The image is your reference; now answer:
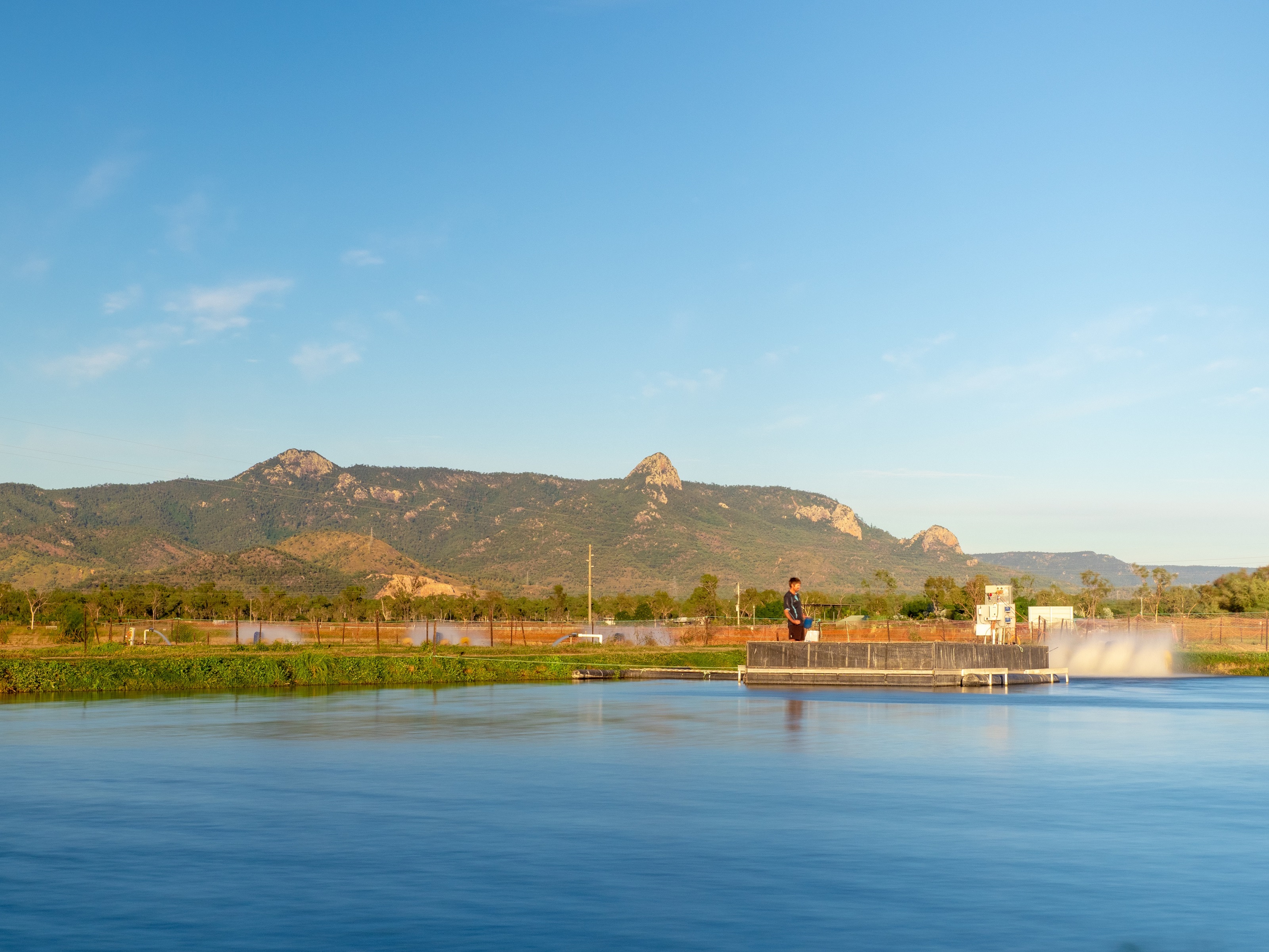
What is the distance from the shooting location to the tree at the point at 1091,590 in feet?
420

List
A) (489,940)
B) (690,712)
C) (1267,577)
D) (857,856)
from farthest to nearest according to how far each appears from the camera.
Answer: (1267,577)
(690,712)
(857,856)
(489,940)

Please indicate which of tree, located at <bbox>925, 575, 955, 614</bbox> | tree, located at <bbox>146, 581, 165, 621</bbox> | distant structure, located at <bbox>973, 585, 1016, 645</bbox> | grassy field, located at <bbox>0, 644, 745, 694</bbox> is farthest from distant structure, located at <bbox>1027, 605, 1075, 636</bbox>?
tree, located at <bbox>146, 581, 165, 621</bbox>

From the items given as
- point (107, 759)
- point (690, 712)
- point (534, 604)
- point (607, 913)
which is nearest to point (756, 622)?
point (534, 604)

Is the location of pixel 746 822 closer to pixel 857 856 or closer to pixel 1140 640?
pixel 857 856

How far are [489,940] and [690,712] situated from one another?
2056cm

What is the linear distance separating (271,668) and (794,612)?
1931 centimetres

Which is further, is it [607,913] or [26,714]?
[26,714]

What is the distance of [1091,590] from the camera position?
132500 mm

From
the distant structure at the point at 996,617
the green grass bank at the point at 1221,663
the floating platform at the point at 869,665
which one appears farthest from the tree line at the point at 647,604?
the floating platform at the point at 869,665

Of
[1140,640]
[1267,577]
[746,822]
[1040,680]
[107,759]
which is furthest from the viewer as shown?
[1267,577]

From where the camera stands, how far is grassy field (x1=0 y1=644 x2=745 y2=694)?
126 feet

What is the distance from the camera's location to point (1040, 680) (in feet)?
139

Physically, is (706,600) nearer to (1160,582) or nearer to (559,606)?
(559,606)

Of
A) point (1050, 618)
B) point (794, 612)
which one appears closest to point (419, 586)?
point (1050, 618)
